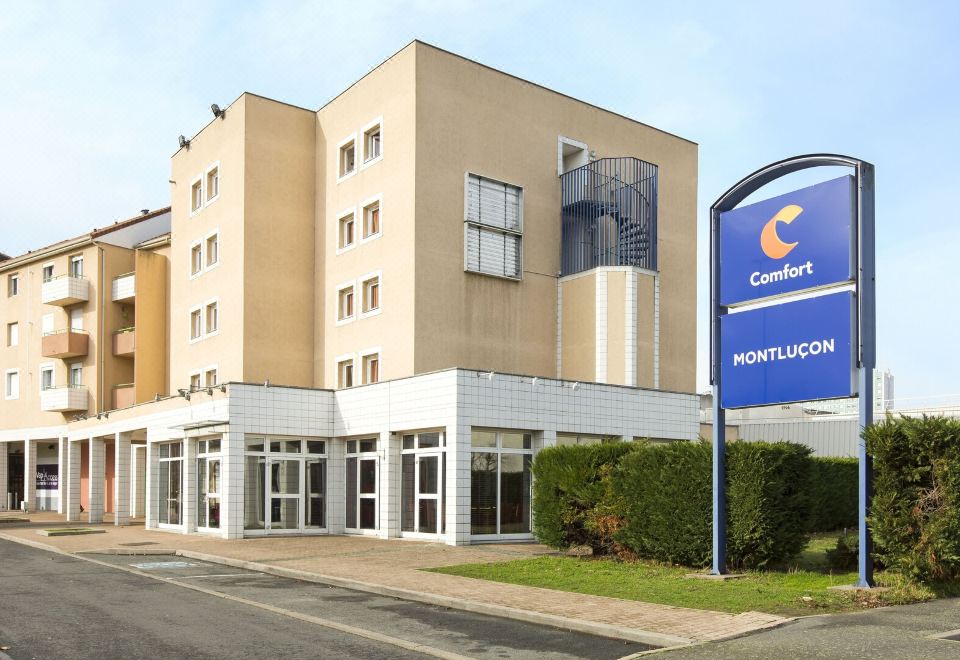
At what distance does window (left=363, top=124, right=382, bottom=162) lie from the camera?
3006 centimetres

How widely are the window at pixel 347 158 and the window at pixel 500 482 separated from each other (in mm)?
11684

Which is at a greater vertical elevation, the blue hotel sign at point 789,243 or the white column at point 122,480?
the blue hotel sign at point 789,243

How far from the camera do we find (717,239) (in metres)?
15.9

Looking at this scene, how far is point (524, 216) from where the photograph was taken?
99.8ft

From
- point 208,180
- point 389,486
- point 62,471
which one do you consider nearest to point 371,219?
point 208,180

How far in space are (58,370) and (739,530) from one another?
132 feet

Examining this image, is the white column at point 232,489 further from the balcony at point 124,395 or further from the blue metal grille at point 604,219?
the balcony at point 124,395

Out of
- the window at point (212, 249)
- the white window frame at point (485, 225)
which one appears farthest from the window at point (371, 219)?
the window at point (212, 249)

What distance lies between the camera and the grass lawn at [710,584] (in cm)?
1198

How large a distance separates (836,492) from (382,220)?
14529 mm

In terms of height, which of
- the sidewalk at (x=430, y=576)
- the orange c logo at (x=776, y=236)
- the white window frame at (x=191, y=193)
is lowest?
the sidewalk at (x=430, y=576)

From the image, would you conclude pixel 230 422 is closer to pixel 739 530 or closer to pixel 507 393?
pixel 507 393

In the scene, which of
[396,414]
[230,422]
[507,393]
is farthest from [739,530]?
[230,422]

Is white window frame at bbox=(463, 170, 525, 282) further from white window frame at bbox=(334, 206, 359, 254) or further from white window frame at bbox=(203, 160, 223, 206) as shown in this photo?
white window frame at bbox=(203, 160, 223, 206)
